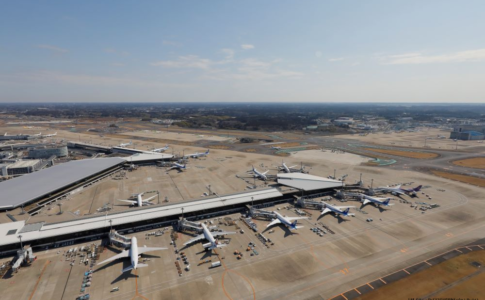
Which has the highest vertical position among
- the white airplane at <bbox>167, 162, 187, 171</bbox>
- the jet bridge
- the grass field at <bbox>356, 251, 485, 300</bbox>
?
the white airplane at <bbox>167, 162, 187, 171</bbox>

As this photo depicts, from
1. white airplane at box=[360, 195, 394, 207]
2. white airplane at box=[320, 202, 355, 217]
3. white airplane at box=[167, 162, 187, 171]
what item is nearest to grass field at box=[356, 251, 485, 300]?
white airplane at box=[320, 202, 355, 217]

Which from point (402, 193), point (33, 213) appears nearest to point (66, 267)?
point (33, 213)

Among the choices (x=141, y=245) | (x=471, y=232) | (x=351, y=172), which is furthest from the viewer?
(x=351, y=172)

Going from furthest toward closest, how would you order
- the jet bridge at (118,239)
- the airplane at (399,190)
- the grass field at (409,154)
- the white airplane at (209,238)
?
the grass field at (409,154)
the airplane at (399,190)
the jet bridge at (118,239)
the white airplane at (209,238)

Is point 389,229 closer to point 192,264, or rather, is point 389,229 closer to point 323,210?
point 323,210

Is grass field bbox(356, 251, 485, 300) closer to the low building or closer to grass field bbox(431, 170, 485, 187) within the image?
grass field bbox(431, 170, 485, 187)

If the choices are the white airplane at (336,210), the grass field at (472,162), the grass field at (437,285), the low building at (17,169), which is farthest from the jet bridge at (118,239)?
the grass field at (472,162)

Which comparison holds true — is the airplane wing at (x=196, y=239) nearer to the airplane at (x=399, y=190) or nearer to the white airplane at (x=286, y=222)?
the white airplane at (x=286, y=222)
